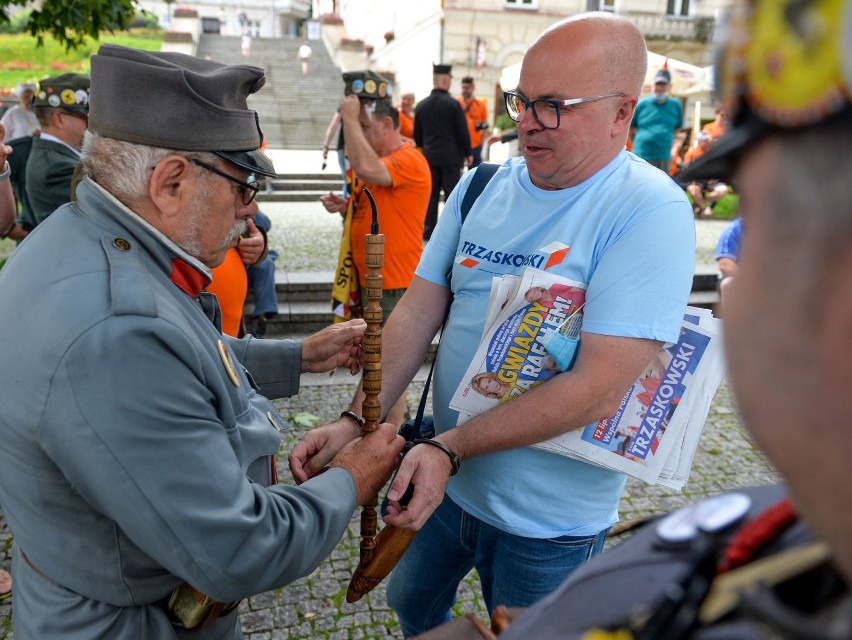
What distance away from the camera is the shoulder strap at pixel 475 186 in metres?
2.18

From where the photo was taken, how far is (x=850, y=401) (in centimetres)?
54

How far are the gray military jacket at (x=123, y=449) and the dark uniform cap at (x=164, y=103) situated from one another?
0.18 meters

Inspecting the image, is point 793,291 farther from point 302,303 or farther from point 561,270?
point 302,303

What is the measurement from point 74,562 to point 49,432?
368 millimetres

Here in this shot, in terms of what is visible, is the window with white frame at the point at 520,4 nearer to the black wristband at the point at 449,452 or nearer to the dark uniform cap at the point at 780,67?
the black wristband at the point at 449,452

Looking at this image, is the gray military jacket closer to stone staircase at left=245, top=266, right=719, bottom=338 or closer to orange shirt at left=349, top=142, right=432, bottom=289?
orange shirt at left=349, top=142, right=432, bottom=289

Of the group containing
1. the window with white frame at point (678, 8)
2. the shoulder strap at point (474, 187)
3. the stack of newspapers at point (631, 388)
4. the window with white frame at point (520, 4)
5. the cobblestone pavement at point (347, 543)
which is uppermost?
the window with white frame at point (678, 8)

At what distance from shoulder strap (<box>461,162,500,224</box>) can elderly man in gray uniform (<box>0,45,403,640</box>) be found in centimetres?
67

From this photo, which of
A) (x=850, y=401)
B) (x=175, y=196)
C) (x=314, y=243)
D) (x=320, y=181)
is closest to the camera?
(x=850, y=401)

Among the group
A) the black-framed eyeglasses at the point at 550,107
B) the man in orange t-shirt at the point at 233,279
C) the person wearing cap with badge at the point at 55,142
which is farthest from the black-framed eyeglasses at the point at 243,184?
the person wearing cap with badge at the point at 55,142

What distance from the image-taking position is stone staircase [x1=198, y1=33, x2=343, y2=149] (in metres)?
21.5

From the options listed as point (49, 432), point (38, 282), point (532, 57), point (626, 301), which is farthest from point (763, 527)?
point (532, 57)

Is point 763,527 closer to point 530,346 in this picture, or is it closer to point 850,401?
point 850,401

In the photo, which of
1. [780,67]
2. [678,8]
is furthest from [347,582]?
[678,8]
